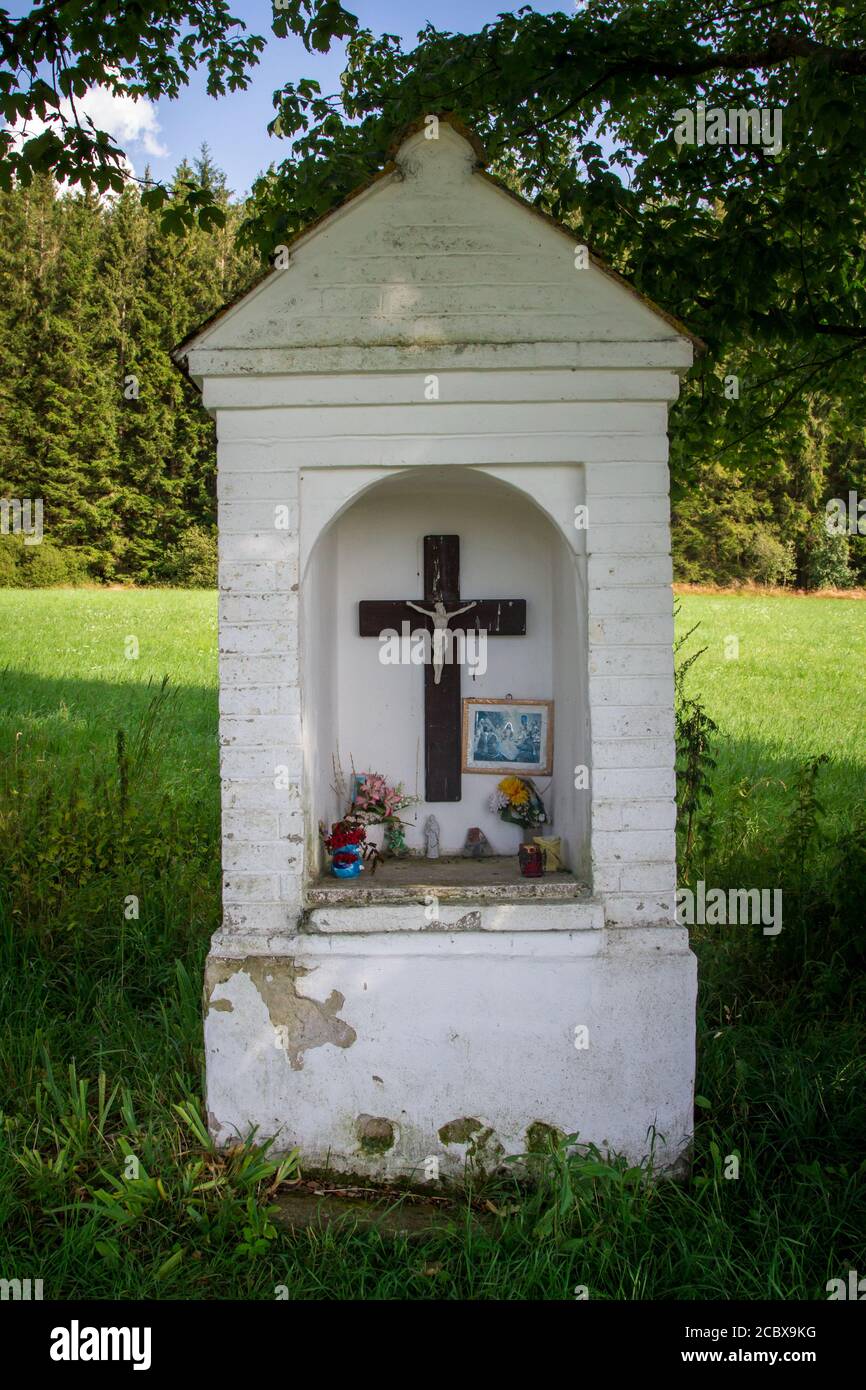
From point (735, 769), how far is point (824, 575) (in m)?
20.6

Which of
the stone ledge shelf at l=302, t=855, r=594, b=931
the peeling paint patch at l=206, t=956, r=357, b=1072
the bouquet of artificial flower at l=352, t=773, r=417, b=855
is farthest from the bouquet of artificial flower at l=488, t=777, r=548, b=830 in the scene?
the peeling paint patch at l=206, t=956, r=357, b=1072

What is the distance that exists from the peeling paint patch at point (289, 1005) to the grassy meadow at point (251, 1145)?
0.39m

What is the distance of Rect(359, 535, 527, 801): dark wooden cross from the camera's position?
3988 millimetres

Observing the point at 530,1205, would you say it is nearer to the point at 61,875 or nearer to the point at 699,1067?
the point at 699,1067

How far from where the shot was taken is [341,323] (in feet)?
10.6

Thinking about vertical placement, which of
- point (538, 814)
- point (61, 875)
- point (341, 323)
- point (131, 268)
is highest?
point (131, 268)

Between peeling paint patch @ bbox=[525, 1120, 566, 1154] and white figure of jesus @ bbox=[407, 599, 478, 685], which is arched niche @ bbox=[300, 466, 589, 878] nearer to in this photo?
white figure of jesus @ bbox=[407, 599, 478, 685]

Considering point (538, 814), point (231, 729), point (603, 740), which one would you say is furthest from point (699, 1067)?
point (231, 729)

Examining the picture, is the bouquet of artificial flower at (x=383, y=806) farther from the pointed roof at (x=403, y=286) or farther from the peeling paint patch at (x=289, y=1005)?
the pointed roof at (x=403, y=286)

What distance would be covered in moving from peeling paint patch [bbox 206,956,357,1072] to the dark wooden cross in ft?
3.51

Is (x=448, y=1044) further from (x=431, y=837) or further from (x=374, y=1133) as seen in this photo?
(x=431, y=837)

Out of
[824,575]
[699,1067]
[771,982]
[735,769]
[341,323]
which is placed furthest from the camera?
[824,575]

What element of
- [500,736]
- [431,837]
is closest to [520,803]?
[500,736]

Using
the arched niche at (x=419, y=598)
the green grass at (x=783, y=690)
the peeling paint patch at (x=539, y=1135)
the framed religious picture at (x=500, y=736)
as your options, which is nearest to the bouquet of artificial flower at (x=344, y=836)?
the arched niche at (x=419, y=598)
